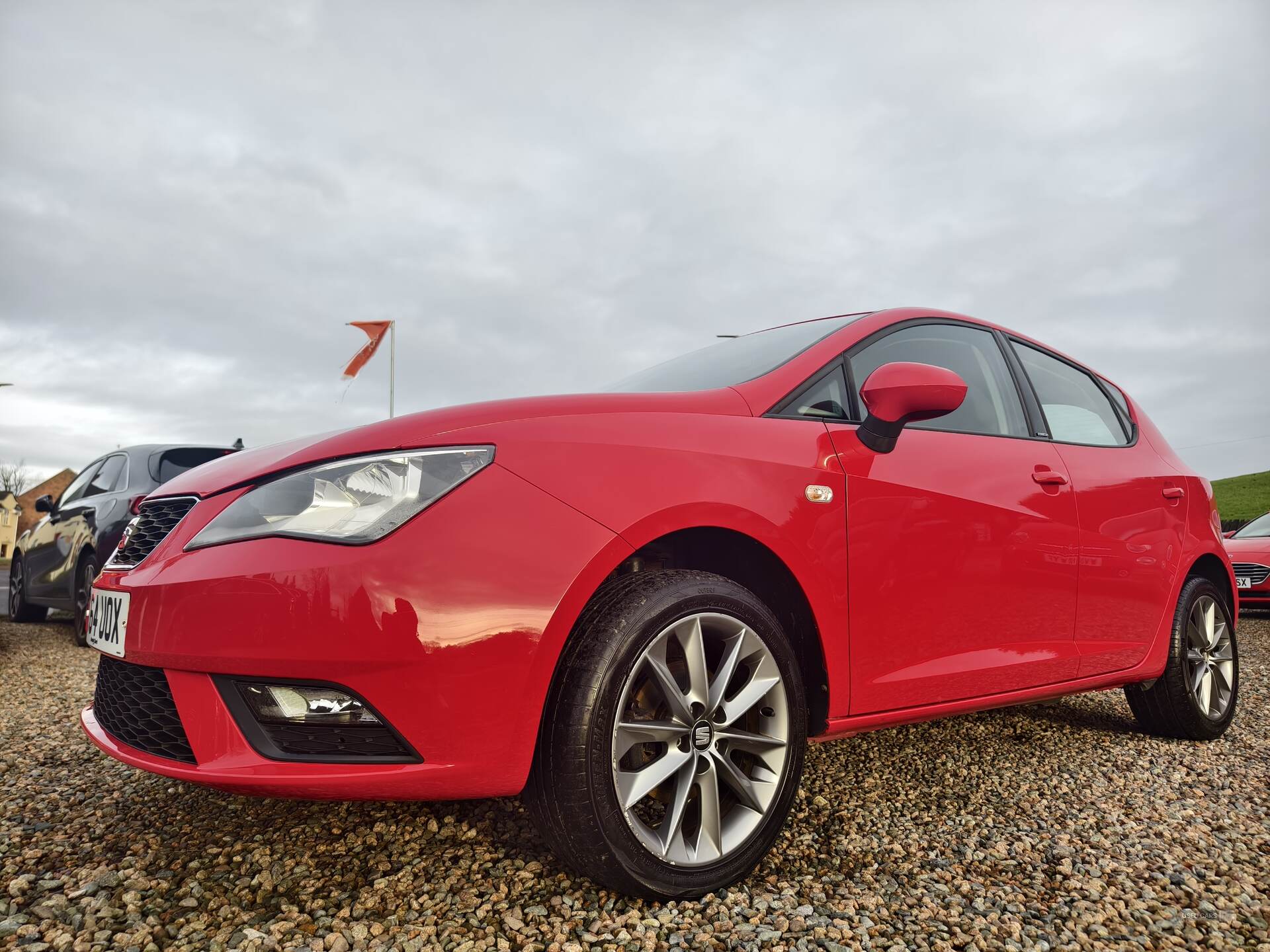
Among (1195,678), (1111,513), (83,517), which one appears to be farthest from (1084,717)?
(83,517)

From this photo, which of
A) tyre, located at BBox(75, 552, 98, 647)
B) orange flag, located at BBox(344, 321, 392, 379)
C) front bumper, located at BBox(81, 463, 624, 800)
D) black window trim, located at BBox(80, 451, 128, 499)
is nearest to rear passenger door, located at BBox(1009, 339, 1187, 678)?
front bumper, located at BBox(81, 463, 624, 800)

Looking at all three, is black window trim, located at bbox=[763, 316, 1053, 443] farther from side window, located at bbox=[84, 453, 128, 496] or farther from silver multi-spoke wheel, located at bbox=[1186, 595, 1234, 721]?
side window, located at bbox=[84, 453, 128, 496]

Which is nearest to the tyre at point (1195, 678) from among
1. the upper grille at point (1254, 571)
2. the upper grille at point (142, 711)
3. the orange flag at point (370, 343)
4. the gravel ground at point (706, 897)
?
the gravel ground at point (706, 897)

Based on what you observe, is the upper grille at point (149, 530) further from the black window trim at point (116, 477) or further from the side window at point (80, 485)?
the side window at point (80, 485)

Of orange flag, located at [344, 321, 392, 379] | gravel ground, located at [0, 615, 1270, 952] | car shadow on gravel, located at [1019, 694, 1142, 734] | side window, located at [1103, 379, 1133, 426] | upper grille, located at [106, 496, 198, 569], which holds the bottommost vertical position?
car shadow on gravel, located at [1019, 694, 1142, 734]

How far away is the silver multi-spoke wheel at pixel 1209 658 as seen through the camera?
3.47m

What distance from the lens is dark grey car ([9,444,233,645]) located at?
562cm

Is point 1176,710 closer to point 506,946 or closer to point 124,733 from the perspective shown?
point 506,946

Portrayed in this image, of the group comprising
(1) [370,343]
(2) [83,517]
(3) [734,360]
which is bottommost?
(2) [83,517]

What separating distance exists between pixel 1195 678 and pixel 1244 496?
39995 millimetres

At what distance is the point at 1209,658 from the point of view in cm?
358

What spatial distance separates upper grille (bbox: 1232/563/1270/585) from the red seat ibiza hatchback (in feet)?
27.5

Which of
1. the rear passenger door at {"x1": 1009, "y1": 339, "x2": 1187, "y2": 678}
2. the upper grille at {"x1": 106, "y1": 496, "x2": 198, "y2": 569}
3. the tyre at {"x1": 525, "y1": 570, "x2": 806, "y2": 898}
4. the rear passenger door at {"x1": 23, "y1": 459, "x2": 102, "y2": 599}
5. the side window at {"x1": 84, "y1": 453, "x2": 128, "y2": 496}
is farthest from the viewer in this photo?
the rear passenger door at {"x1": 23, "y1": 459, "x2": 102, "y2": 599}

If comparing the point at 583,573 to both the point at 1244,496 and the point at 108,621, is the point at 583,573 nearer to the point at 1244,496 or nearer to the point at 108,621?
the point at 108,621
